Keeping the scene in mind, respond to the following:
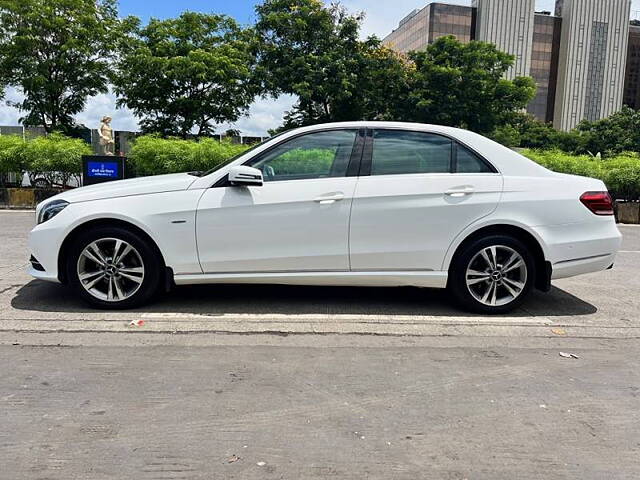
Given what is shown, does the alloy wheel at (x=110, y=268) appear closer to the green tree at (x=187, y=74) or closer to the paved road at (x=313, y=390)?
the paved road at (x=313, y=390)

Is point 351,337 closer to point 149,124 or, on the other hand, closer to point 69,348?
point 69,348

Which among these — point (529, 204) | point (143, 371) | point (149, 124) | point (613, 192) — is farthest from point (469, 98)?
point (143, 371)

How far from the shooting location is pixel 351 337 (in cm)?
454

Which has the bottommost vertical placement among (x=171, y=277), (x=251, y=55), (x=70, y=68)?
(x=171, y=277)

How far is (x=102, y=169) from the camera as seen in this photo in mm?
14227

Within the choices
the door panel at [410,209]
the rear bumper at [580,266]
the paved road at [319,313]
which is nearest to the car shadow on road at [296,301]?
the paved road at [319,313]

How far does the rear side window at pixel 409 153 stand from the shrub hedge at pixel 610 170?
1240 cm

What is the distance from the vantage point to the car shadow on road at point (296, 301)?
5.23 metres

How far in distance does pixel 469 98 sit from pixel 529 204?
34.9 meters

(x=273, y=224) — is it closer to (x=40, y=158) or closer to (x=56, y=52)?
(x=40, y=158)

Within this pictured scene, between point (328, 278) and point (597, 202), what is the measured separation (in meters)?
2.55

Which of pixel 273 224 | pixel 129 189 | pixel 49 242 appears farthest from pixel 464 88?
pixel 49 242

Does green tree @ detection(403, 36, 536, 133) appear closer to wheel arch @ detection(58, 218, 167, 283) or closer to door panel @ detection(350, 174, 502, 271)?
door panel @ detection(350, 174, 502, 271)

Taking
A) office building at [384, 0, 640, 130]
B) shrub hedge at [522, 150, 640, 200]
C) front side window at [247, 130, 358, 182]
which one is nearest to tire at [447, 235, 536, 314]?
front side window at [247, 130, 358, 182]
